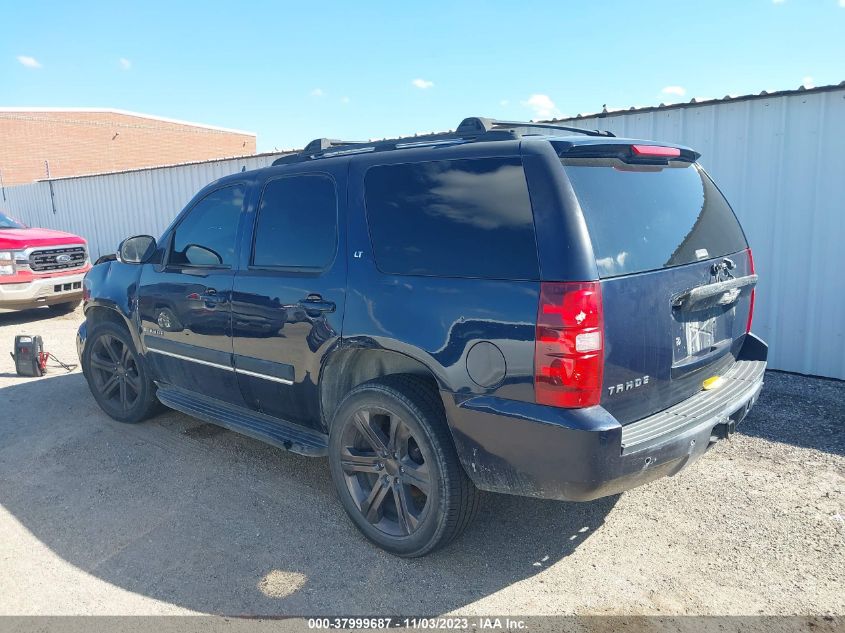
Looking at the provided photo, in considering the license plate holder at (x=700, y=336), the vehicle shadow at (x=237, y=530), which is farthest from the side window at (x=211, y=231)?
the license plate holder at (x=700, y=336)

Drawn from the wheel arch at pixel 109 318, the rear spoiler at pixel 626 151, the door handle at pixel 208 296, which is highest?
the rear spoiler at pixel 626 151

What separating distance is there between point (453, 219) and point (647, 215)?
90 centimetres

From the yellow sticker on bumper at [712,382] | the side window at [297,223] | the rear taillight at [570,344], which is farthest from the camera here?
the side window at [297,223]

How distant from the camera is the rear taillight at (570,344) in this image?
246cm

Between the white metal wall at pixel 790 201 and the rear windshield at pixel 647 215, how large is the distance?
10.9 ft

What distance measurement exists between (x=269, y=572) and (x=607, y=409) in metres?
1.80

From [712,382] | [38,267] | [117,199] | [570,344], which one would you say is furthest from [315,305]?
[117,199]

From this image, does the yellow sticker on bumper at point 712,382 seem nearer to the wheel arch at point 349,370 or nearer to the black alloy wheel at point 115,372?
the wheel arch at point 349,370

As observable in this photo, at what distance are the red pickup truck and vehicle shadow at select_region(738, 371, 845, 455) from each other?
9432 millimetres

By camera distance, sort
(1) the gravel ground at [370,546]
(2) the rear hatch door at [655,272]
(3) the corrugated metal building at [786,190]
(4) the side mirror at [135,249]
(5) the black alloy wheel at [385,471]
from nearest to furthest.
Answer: (2) the rear hatch door at [655,272]
(1) the gravel ground at [370,546]
(5) the black alloy wheel at [385,471]
(4) the side mirror at [135,249]
(3) the corrugated metal building at [786,190]

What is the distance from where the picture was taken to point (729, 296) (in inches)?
127

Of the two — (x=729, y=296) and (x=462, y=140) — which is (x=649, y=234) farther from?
(x=462, y=140)

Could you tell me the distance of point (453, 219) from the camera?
288cm

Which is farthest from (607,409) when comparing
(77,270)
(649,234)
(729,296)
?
(77,270)
